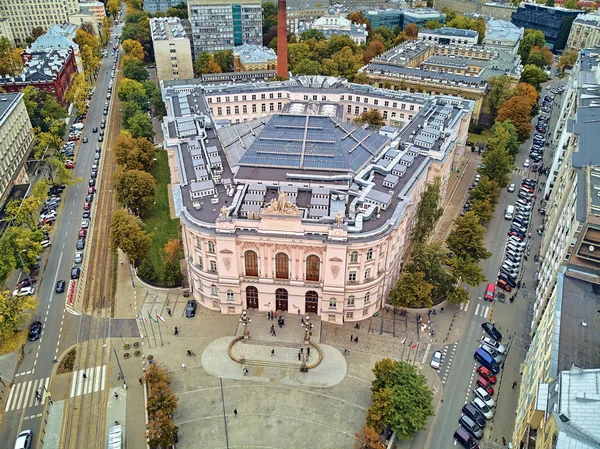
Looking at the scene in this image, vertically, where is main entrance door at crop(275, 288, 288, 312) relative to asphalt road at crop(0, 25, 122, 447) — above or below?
above

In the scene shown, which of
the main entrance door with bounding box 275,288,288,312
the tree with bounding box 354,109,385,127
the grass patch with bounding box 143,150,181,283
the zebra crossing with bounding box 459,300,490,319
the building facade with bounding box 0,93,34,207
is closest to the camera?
the main entrance door with bounding box 275,288,288,312

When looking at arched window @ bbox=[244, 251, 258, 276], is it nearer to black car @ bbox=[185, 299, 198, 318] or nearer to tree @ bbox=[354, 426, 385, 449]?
black car @ bbox=[185, 299, 198, 318]

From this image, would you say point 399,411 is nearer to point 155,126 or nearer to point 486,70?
point 155,126

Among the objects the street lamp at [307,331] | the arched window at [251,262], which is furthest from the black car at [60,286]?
the street lamp at [307,331]

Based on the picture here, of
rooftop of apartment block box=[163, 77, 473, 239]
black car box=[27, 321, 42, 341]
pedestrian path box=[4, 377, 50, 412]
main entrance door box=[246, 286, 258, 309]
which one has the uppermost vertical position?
rooftop of apartment block box=[163, 77, 473, 239]

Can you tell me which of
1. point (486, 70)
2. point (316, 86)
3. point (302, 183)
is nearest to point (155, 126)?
point (316, 86)

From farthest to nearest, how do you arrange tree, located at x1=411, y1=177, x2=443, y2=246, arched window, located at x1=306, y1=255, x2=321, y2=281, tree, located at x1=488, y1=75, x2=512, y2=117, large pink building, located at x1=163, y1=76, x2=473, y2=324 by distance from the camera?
tree, located at x1=488, y1=75, x2=512, y2=117 < tree, located at x1=411, y1=177, x2=443, y2=246 < arched window, located at x1=306, y1=255, x2=321, y2=281 < large pink building, located at x1=163, y1=76, x2=473, y2=324

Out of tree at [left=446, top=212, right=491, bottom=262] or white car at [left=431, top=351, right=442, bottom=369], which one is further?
tree at [left=446, top=212, right=491, bottom=262]

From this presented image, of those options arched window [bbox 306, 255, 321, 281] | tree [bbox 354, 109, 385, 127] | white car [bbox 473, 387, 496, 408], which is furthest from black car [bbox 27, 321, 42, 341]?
tree [bbox 354, 109, 385, 127]

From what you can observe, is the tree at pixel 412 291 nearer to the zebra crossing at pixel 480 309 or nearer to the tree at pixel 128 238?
the zebra crossing at pixel 480 309
